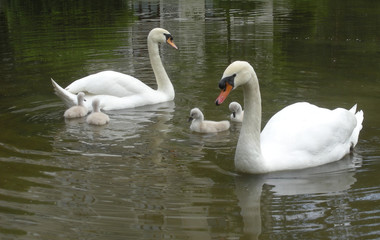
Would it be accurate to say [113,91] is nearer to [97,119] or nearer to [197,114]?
[97,119]

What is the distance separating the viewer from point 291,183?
6.96 meters

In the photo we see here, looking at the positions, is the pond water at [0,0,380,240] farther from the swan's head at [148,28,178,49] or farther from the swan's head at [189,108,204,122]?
the swan's head at [148,28,178,49]

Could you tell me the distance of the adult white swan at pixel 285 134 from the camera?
6984 mm

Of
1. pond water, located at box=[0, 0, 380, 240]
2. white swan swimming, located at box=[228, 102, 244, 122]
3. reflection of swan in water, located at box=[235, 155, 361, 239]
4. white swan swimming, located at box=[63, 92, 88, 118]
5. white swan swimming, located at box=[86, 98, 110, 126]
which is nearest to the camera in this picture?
pond water, located at box=[0, 0, 380, 240]

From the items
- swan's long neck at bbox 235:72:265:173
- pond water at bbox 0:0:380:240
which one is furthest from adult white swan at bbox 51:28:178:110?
swan's long neck at bbox 235:72:265:173

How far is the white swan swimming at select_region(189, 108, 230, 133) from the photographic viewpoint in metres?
9.02

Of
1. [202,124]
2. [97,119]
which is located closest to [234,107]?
[202,124]

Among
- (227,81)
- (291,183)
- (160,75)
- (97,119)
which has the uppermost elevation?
(227,81)

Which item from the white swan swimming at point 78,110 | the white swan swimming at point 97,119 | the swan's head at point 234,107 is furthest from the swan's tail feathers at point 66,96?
the swan's head at point 234,107

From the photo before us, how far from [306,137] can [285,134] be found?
0.24 m

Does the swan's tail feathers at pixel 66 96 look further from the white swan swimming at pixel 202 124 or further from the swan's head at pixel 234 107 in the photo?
the swan's head at pixel 234 107

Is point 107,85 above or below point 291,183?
above

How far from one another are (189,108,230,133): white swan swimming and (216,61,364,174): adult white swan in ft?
4.35

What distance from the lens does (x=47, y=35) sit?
20.2m
